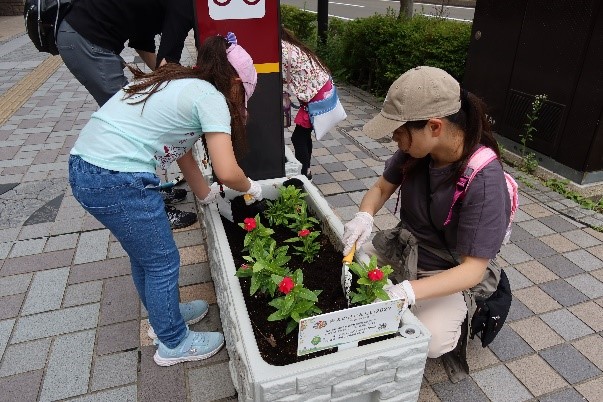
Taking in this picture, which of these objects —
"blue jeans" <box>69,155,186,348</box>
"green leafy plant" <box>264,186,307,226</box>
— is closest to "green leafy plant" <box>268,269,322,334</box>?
"blue jeans" <box>69,155,186,348</box>

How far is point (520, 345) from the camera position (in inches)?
93.9

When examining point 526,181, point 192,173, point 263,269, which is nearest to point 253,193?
point 192,173

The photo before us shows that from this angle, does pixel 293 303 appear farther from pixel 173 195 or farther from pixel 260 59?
pixel 173 195

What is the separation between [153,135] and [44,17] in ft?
5.32

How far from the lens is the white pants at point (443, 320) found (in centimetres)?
201

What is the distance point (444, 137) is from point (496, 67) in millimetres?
3470

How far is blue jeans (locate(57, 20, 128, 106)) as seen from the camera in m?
2.69

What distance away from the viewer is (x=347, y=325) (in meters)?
1.50

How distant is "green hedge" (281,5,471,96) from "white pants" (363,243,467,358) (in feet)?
14.1

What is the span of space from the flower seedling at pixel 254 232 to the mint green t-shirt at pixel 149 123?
0.54 meters

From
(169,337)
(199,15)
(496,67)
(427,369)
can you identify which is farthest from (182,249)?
(496,67)

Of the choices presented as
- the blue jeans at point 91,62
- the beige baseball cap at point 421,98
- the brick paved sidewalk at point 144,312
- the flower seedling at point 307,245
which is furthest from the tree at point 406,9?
the beige baseball cap at point 421,98

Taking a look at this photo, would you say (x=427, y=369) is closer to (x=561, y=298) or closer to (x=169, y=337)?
(x=561, y=298)

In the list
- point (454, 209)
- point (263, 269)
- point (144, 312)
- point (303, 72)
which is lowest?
point (144, 312)
